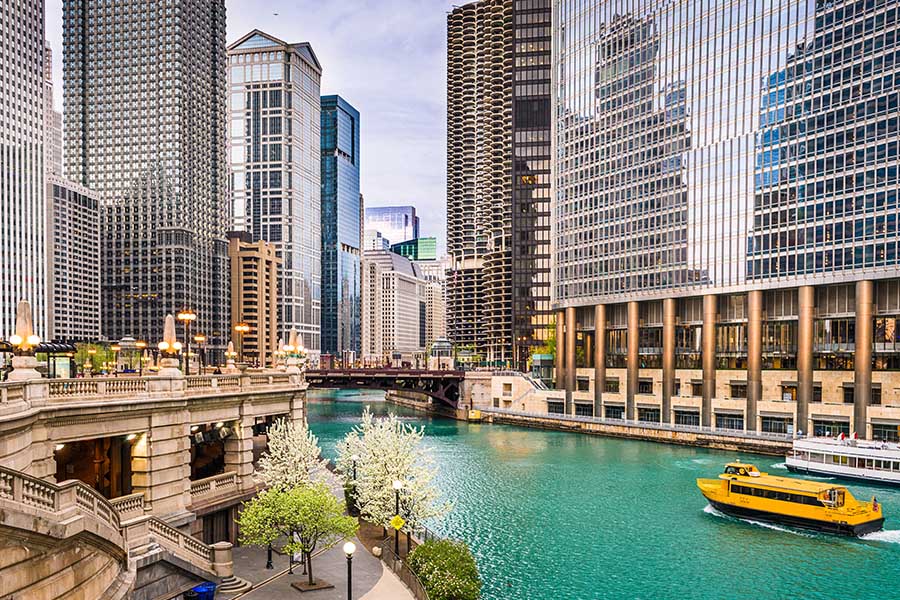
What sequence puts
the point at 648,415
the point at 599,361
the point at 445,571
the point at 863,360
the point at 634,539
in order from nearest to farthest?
1. the point at 445,571
2. the point at 634,539
3. the point at 863,360
4. the point at 648,415
5. the point at 599,361

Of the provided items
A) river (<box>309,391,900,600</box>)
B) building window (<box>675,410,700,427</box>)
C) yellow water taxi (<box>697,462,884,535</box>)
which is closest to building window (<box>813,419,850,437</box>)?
river (<box>309,391,900,600</box>)

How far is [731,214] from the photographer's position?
110 m

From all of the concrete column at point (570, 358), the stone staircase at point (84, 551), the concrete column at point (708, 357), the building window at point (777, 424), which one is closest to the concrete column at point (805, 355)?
the building window at point (777, 424)

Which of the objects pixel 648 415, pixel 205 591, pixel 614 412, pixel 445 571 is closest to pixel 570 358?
pixel 614 412

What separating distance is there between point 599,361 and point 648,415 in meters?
13.7

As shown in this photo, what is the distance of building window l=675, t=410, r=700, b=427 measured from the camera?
109562mm

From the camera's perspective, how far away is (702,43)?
11550cm

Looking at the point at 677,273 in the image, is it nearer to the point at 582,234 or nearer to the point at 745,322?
the point at 745,322

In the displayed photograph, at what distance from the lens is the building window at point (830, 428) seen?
3644 inches

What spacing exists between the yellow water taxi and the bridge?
82.5 m

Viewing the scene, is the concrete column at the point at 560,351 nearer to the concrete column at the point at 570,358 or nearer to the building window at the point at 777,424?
the concrete column at the point at 570,358

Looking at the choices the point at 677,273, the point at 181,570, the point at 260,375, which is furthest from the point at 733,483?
the point at 677,273

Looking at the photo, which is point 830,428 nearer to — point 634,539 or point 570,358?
point 570,358

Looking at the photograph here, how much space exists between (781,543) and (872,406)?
46379mm
